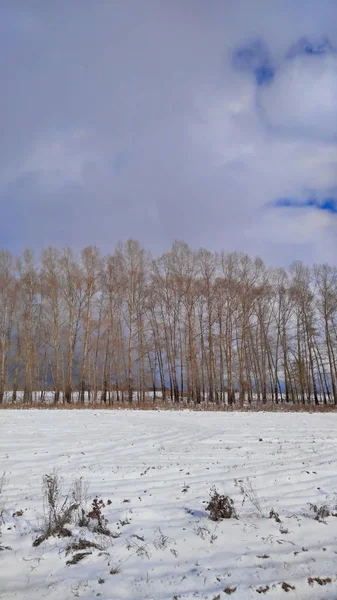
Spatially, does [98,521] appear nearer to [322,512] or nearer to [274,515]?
[274,515]

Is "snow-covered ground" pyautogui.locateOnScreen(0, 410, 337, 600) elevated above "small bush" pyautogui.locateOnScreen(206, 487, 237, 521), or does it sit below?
below

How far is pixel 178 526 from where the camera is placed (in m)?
4.39

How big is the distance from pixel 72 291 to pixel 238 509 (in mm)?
27066

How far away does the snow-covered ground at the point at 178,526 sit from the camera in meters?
3.21

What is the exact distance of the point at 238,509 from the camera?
16.2 ft

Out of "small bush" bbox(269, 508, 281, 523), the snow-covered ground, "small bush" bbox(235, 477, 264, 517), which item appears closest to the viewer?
the snow-covered ground

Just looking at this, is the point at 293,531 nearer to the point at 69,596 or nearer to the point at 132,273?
the point at 69,596

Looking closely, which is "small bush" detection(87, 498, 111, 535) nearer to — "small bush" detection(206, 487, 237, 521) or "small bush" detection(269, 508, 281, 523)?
"small bush" detection(206, 487, 237, 521)

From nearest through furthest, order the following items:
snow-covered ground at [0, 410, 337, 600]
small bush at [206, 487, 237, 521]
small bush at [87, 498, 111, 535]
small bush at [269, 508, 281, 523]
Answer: snow-covered ground at [0, 410, 337, 600]
small bush at [87, 498, 111, 535]
small bush at [269, 508, 281, 523]
small bush at [206, 487, 237, 521]

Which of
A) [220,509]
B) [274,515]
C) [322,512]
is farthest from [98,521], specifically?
[322,512]

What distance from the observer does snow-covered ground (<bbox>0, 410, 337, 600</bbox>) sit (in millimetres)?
3211

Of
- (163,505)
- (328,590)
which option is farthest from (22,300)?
(328,590)

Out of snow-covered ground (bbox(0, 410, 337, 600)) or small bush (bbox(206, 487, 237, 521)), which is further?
small bush (bbox(206, 487, 237, 521))

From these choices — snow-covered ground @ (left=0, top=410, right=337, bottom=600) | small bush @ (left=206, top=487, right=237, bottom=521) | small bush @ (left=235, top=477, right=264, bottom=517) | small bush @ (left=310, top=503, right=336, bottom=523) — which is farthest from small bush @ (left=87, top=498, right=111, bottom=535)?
small bush @ (left=310, top=503, right=336, bottom=523)
